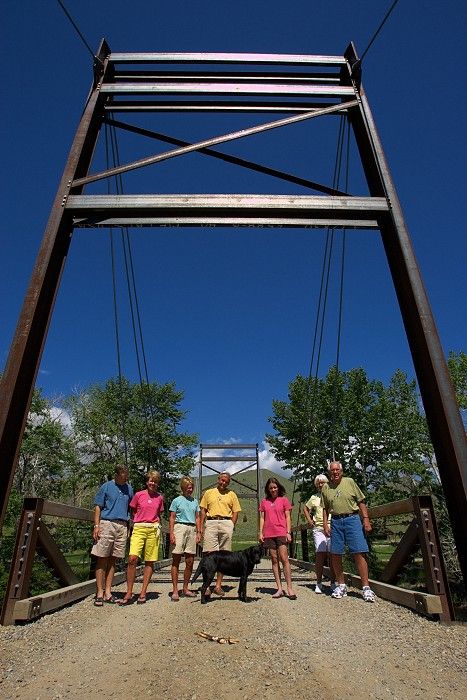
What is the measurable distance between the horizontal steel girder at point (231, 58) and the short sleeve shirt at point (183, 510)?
197 inches

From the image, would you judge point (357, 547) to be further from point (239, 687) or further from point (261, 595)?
point (239, 687)

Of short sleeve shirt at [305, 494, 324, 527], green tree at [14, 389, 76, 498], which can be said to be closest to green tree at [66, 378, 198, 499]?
green tree at [14, 389, 76, 498]

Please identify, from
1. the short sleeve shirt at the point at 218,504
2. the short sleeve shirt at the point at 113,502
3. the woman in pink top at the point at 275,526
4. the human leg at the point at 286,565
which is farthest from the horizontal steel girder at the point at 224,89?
the human leg at the point at 286,565

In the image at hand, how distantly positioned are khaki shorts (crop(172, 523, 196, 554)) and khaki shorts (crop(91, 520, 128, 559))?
73cm

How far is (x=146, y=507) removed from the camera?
4.85m

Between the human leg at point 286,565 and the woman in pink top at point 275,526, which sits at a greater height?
the woman in pink top at point 275,526

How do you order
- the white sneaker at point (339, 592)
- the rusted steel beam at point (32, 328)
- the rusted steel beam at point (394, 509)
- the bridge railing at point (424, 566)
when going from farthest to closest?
the white sneaker at point (339, 592), the rusted steel beam at point (394, 509), the bridge railing at point (424, 566), the rusted steel beam at point (32, 328)

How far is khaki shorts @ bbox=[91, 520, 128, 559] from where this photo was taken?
15.3 feet

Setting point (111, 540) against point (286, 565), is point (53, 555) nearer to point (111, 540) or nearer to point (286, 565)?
point (111, 540)

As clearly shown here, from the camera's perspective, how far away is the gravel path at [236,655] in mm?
2146

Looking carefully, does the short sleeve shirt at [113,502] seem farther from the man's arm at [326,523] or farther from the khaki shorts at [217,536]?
the man's arm at [326,523]

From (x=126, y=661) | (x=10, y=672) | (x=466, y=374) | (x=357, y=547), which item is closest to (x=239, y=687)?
(x=126, y=661)

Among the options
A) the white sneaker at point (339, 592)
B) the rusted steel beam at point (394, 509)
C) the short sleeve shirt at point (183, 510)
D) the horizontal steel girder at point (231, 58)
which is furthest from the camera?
the short sleeve shirt at point (183, 510)

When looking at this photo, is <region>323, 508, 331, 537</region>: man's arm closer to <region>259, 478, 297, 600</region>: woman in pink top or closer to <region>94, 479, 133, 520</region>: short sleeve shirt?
<region>259, 478, 297, 600</region>: woman in pink top
